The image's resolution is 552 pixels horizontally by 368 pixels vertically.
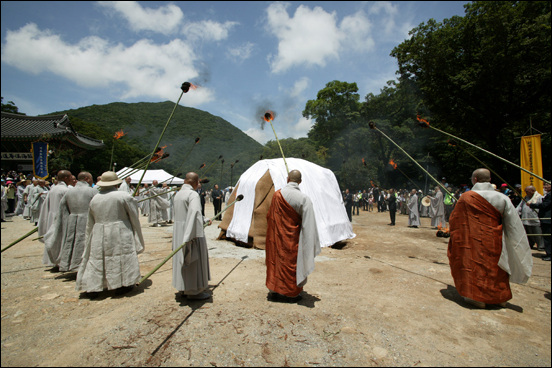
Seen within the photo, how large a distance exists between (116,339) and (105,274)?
4.80 ft

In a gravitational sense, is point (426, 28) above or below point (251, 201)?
above

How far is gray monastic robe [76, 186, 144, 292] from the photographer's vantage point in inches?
165

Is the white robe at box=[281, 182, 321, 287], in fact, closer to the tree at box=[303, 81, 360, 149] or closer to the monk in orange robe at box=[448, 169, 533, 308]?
the monk in orange robe at box=[448, 169, 533, 308]

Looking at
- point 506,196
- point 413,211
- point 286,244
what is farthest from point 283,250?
point 413,211

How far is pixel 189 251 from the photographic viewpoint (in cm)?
384

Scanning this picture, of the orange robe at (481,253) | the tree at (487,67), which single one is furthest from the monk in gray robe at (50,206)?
the tree at (487,67)

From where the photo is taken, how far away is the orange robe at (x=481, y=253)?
4.00 meters

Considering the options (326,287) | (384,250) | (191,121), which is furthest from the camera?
(191,121)

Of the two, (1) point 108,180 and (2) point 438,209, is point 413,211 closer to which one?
(2) point 438,209

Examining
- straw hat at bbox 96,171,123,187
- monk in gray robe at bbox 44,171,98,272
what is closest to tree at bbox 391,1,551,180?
straw hat at bbox 96,171,123,187

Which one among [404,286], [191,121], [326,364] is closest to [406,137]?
[404,286]

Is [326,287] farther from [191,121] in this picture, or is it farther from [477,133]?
[191,121]

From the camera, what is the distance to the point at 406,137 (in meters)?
30.8

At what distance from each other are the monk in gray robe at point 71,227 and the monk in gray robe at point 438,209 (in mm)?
12515
